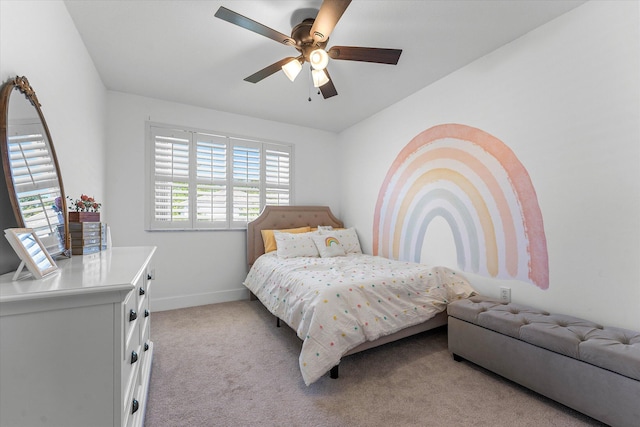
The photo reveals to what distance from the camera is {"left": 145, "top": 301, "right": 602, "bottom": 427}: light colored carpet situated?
153cm

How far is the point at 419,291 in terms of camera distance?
2.35m

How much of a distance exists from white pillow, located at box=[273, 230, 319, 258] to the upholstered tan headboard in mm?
370

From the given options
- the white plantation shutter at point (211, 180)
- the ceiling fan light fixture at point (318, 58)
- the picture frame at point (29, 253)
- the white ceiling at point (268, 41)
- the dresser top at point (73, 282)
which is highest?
the white ceiling at point (268, 41)

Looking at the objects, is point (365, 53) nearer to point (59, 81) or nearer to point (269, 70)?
point (269, 70)

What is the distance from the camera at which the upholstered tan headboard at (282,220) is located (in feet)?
12.0

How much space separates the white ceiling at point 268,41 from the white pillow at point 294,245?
A: 168 cm

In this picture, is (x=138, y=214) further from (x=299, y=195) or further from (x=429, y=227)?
(x=429, y=227)

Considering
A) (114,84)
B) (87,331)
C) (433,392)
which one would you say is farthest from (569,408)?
(114,84)

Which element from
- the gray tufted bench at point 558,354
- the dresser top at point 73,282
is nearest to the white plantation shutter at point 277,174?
the gray tufted bench at point 558,354

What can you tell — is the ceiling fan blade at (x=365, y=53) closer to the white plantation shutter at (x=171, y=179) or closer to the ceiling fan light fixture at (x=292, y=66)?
the ceiling fan light fixture at (x=292, y=66)

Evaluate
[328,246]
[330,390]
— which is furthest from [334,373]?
[328,246]

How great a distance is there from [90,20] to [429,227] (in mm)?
3426

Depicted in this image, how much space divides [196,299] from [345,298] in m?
2.34

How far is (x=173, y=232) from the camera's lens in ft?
11.0
